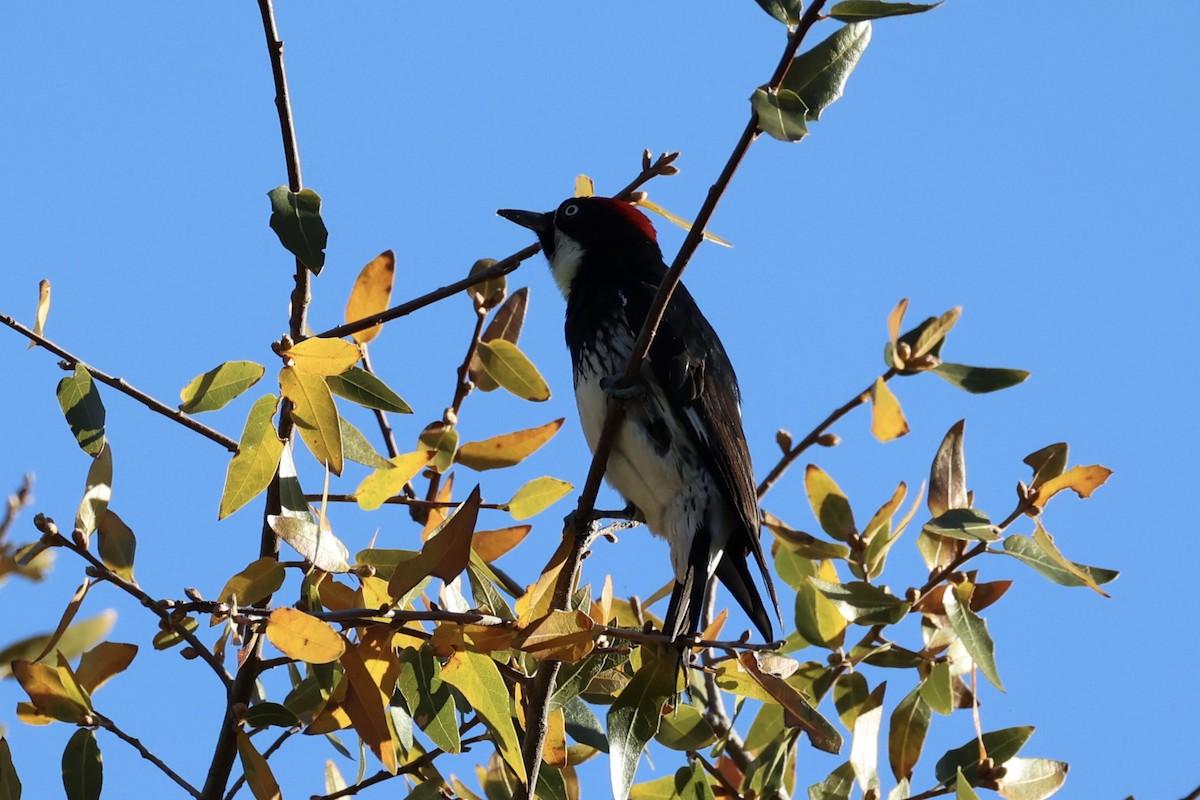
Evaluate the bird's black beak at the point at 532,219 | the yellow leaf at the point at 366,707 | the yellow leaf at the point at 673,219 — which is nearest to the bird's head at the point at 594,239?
the bird's black beak at the point at 532,219

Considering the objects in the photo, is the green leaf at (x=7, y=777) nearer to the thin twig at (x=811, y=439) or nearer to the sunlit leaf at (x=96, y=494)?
the sunlit leaf at (x=96, y=494)

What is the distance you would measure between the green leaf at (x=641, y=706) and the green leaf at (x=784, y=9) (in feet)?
4.46

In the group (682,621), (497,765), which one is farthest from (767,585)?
(497,765)

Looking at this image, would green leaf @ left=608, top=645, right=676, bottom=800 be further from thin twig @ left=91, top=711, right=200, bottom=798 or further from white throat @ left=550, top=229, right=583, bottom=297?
white throat @ left=550, top=229, right=583, bottom=297

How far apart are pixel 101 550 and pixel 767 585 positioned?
72.9 inches

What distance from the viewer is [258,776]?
2.65 meters

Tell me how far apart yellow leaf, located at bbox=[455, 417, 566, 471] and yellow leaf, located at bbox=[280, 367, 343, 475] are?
0.66 meters

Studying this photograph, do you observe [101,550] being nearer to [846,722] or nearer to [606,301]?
[846,722]

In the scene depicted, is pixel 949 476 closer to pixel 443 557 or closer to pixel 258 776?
pixel 443 557

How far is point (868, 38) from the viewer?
242cm

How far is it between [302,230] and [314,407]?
37 cm

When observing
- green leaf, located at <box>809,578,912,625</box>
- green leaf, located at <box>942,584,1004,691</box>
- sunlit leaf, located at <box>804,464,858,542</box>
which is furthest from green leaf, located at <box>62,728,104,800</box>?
green leaf, located at <box>942,584,1004,691</box>

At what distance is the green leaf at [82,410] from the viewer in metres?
2.80

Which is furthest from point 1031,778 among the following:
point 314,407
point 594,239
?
point 594,239
